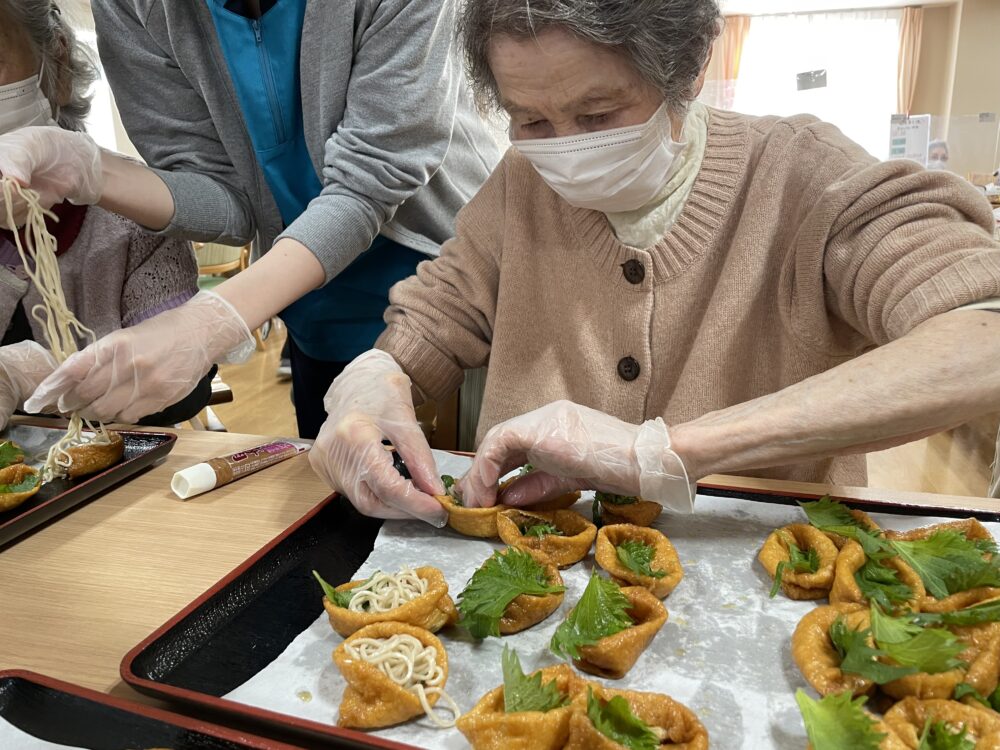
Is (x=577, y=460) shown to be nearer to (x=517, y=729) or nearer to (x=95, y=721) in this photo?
(x=517, y=729)

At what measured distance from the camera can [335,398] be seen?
5.92 feet

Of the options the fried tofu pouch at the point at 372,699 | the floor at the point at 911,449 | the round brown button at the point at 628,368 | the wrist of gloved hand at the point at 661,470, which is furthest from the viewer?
the floor at the point at 911,449

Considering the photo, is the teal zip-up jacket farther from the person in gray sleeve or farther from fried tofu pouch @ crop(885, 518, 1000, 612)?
fried tofu pouch @ crop(885, 518, 1000, 612)

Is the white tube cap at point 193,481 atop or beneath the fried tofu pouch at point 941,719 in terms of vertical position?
beneath

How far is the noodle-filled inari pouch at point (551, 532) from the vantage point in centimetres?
139

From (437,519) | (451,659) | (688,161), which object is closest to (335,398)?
(437,519)

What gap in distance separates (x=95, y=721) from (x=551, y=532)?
31.7 inches

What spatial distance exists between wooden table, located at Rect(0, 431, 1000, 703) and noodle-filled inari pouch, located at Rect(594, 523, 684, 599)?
0.29 meters

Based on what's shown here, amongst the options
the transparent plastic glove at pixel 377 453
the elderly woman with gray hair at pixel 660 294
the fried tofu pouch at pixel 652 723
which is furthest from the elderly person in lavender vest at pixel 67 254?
the fried tofu pouch at pixel 652 723

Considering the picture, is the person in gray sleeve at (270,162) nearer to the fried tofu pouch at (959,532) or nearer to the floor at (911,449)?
the fried tofu pouch at (959,532)

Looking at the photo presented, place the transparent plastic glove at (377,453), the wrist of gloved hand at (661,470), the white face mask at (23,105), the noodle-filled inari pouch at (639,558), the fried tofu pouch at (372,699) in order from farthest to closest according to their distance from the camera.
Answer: the white face mask at (23,105)
the transparent plastic glove at (377,453)
the wrist of gloved hand at (661,470)
the noodle-filled inari pouch at (639,558)
the fried tofu pouch at (372,699)

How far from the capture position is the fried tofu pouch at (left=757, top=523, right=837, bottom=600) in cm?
125

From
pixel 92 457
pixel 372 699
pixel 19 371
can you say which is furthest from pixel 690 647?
pixel 19 371

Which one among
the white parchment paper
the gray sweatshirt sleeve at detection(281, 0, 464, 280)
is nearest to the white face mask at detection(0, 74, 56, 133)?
the gray sweatshirt sleeve at detection(281, 0, 464, 280)
